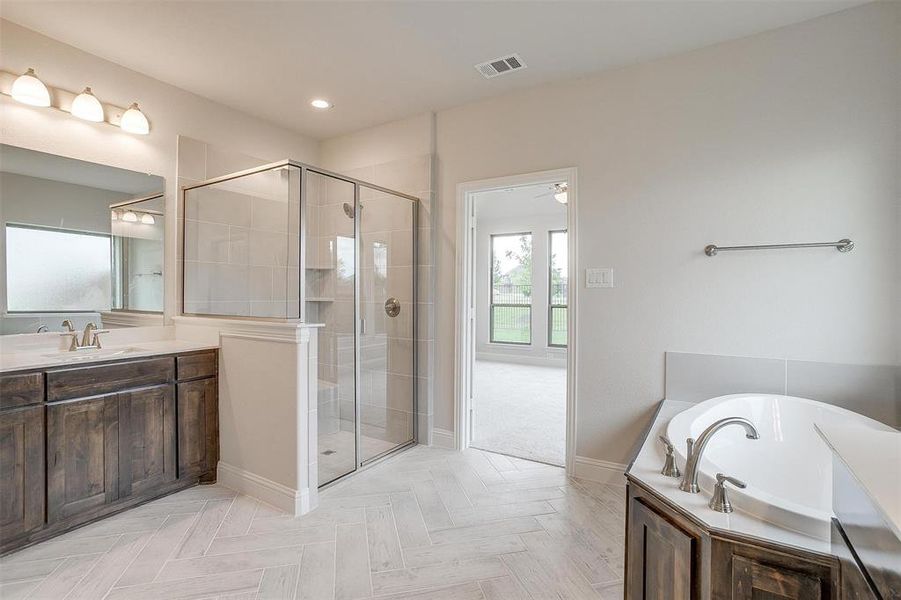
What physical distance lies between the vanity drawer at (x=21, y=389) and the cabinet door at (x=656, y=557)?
270 cm

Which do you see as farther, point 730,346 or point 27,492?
point 730,346

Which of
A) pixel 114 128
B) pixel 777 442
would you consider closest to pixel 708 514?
pixel 777 442

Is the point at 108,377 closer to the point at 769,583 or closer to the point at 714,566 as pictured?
the point at 714,566

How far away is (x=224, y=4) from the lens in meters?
2.07

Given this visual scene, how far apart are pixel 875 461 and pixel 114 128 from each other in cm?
382

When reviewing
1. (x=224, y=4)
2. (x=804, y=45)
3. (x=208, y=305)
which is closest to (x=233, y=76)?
(x=224, y=4)

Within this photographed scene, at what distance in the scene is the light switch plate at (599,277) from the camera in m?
2.66

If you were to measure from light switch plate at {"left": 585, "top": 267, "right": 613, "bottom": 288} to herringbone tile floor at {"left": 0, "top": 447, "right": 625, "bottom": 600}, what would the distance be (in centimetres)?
132

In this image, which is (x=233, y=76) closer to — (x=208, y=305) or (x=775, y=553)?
(x=208, y=305)

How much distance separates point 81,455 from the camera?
2.06m

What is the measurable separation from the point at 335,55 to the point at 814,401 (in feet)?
10.9

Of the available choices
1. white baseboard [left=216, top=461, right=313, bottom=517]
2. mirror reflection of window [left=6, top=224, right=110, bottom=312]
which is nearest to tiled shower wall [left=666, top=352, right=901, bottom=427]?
white baseboard [left=216, top=461, right=313, bottom=517]

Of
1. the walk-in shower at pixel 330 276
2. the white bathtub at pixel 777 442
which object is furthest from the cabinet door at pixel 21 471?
the white bathtub at pixel 777 442

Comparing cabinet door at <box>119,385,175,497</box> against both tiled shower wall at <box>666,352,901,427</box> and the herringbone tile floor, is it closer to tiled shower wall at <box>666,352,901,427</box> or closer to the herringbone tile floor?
the herringbone tile floor
